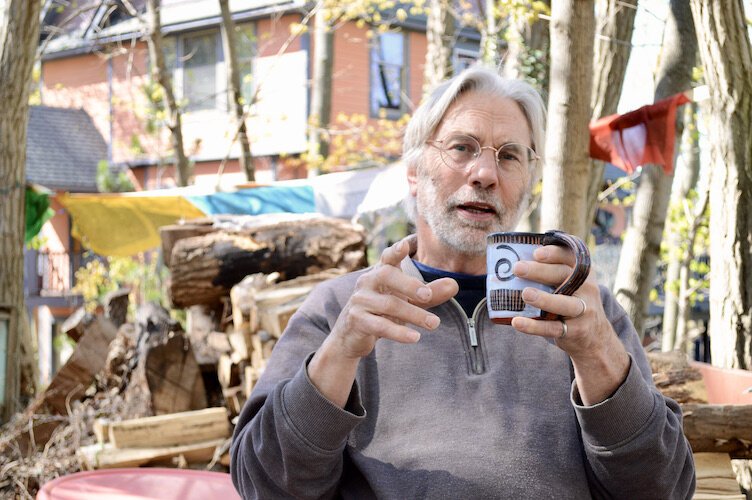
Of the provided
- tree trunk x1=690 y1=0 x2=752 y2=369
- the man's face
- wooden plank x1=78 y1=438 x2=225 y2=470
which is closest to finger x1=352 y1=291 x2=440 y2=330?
the man's face

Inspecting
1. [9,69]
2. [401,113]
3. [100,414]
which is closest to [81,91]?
[401,113]

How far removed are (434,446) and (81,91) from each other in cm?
2196

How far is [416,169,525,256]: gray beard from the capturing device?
2365 mm

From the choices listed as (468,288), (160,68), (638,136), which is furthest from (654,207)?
(160,68)

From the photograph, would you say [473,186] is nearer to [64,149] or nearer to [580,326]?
[580,326]

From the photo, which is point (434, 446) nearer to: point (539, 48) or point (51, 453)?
point (51, 453)

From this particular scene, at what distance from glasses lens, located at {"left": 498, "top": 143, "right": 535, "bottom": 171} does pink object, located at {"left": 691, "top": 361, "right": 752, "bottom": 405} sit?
160 cm

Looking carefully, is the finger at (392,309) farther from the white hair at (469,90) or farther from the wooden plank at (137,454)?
the wooden plank at (137,454)

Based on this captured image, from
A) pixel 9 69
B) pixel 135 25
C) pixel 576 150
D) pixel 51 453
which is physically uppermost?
pixel 135 25

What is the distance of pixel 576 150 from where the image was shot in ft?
14.9

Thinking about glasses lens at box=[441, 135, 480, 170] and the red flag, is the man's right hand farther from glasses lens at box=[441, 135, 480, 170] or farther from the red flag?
the red flag

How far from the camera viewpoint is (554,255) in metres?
1.73

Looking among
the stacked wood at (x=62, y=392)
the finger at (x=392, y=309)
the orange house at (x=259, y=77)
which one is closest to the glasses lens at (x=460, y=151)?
the finger at (x=392, y=309)

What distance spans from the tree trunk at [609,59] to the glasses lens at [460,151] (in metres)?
3.63
